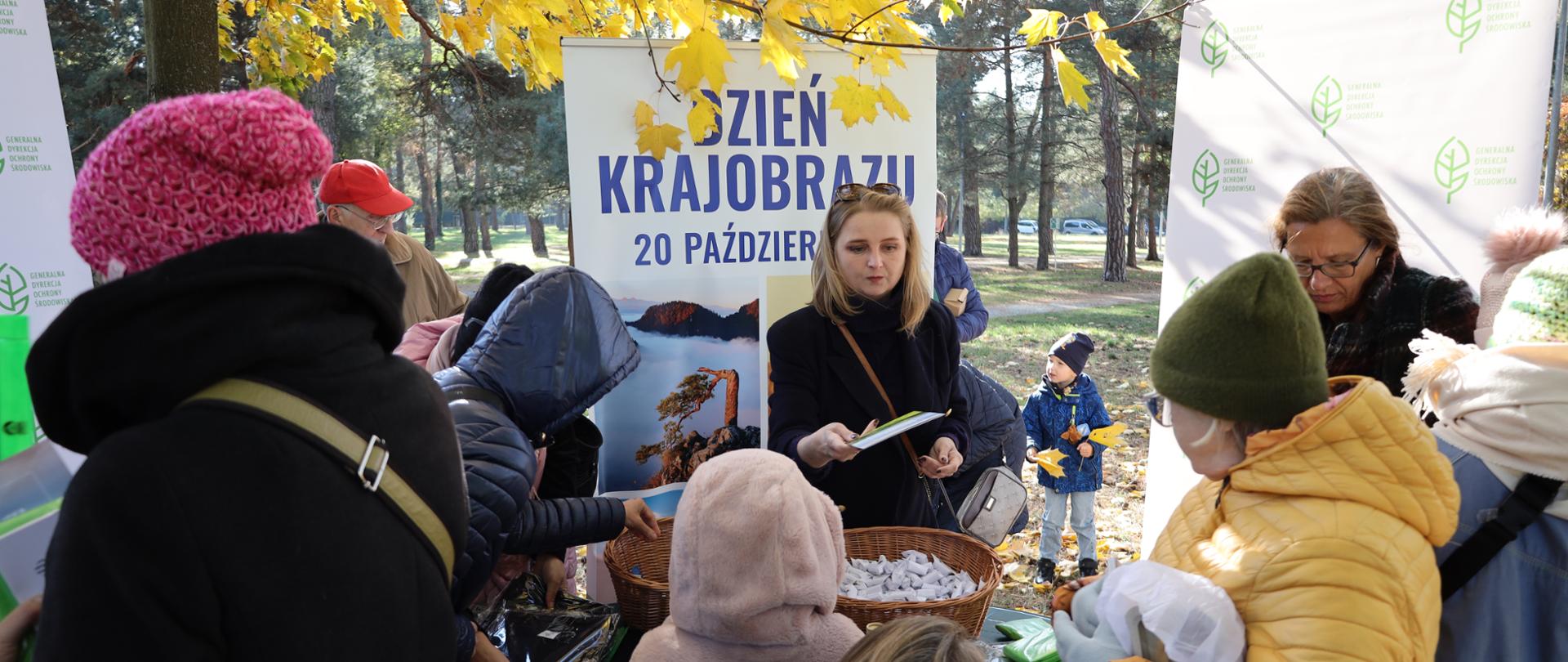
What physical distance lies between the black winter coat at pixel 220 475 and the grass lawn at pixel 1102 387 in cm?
384

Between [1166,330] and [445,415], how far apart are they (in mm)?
1098

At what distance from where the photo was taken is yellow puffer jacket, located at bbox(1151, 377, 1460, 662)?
1.26 meters

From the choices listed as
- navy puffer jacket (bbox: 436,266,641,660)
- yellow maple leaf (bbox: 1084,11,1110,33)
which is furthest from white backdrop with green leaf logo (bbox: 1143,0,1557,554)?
navy puffer jacket (bbox: 436,266,641,660)

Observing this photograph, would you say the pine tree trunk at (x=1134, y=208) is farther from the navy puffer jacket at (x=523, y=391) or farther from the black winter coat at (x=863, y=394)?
the navy puffer jacket at (x=523, y=391)

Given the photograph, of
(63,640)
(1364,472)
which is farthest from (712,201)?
(63,640)

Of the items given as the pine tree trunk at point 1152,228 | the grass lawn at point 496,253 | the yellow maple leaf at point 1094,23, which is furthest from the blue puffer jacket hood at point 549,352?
the pine tree trunk at point 1152,228

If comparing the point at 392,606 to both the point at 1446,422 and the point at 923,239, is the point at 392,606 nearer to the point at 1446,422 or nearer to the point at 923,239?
the point at 1446,422

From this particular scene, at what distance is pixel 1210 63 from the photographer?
13.2ft

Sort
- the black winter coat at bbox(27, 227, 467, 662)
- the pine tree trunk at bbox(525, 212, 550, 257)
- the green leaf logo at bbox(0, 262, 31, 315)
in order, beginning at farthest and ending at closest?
the pine tree trunk at bbox(525, 212, 550, 257) → the green leaf logo at bbox(0, 262, 31, 315) → the black winter coat at bbox(27, 227, 467, 662)

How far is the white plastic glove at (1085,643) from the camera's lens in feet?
4.73

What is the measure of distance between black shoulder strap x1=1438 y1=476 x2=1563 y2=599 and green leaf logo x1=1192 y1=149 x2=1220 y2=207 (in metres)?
2.60

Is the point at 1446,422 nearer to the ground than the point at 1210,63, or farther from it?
nearer to the ground

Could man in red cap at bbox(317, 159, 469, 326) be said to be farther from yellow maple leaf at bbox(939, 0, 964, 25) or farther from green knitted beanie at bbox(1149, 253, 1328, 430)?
green knitted beanie at bbox(1149, 253, 1328, 430)

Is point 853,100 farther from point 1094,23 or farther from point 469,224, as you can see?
point 469,224
